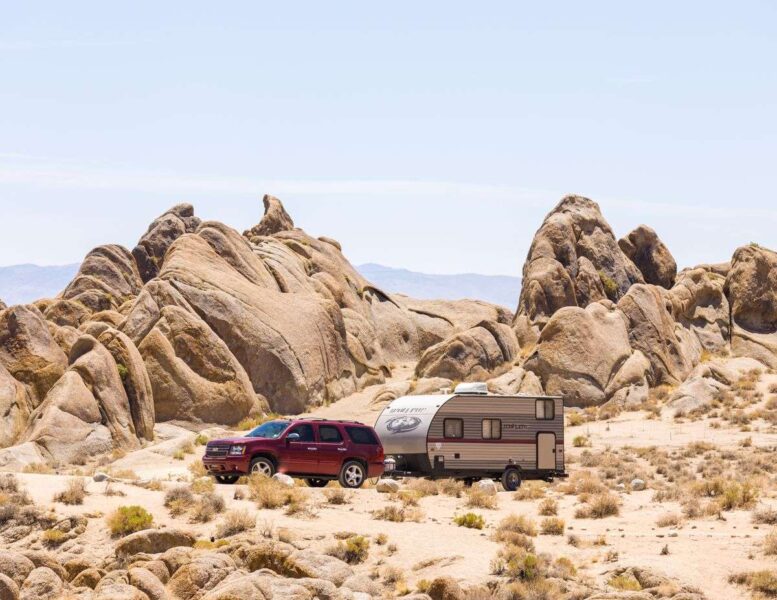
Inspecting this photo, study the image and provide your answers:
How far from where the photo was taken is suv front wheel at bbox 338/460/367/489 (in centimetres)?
3462

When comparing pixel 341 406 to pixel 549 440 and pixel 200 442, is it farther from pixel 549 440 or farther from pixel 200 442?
pixel 549 440

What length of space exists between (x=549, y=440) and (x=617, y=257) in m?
43.8

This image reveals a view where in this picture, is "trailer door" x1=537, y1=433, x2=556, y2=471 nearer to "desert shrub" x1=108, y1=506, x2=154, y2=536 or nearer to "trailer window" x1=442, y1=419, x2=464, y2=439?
"trailer window" x1=442, y1=419, x2=464, y2=439

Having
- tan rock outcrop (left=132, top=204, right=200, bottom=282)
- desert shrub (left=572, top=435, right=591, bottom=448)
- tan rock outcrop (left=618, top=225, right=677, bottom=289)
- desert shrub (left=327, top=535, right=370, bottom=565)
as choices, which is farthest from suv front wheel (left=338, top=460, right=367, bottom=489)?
tan rock outcrop (left=132, top=204, right=200, bottom=282)

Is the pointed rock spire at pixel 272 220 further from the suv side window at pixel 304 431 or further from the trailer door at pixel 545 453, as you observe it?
the suv side window at pixel 304 431

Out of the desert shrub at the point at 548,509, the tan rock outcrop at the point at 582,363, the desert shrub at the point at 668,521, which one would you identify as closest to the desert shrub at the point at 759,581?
the desert shrub at the point at 668,521

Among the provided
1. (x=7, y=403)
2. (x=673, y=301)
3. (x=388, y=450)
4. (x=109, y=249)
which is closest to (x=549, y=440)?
(x=388, y=450)

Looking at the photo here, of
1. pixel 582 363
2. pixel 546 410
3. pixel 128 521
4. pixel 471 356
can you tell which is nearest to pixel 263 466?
pixel 128 521

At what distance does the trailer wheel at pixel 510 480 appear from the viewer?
39469mm

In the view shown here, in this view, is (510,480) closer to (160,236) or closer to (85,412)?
(85,412)

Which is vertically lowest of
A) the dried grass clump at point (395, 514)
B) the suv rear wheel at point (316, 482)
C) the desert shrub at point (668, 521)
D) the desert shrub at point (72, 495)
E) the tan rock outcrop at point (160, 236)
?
the desert shrub at point (668, 521)

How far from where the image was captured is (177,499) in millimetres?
29109

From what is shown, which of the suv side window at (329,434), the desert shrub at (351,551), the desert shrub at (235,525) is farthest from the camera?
the suv side window at (329,434)

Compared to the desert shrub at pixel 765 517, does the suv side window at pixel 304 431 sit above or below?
above
